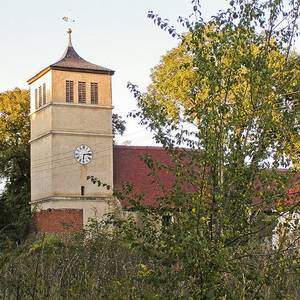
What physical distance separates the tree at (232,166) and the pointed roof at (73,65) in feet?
131

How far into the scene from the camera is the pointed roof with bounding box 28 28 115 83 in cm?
4575

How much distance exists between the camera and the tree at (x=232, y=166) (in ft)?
18.4

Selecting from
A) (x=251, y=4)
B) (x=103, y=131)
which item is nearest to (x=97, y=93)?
(x=103, y=131)

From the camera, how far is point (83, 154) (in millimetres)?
43875

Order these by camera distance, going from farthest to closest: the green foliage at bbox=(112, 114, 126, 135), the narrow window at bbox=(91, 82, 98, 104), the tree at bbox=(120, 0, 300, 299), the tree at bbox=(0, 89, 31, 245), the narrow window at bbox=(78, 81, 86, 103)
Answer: the green foliage at bbox=(112, 114, 126, 135)
the tree at bbox=(0, 89, 31, 245)
the narrow window at bbox=(91, 82, 98, 104)
the narrow window at bbox=(78, 81, 86, 103)
the tree at bbox=(120, 0, 300, 299)

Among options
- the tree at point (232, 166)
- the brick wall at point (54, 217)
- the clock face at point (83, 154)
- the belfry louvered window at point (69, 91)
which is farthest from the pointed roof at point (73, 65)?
the tree at point (232, 166)

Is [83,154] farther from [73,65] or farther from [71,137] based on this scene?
[73,65]

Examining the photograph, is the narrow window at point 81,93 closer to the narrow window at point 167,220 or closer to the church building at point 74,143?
the church building at point 74,143

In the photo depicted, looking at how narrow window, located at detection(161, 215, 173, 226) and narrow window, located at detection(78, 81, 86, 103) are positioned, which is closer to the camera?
narrow window, located at detection(161, 215, 173, 226)

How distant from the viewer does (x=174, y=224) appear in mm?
5703

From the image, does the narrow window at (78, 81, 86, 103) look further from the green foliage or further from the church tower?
the green foliage

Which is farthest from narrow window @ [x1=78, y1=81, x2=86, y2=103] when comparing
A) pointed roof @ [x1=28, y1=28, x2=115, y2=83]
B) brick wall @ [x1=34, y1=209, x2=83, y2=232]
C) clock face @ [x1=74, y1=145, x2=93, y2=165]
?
brick wall @ [x1=34, y1=209, x2=83, y2=232]

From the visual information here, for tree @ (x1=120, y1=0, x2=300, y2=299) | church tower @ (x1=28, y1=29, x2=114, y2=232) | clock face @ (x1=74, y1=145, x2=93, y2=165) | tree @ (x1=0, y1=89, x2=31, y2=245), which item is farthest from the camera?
tree @ (x1=0, y1=89, x2=31, y2=245)

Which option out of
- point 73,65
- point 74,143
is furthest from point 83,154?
point 73,65
